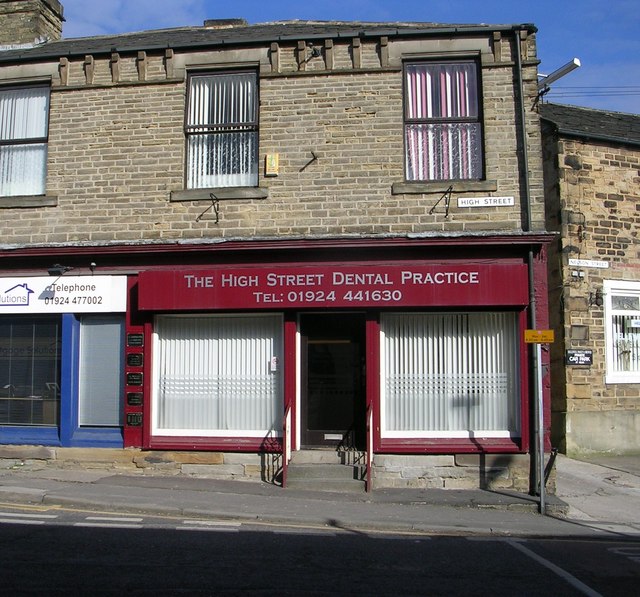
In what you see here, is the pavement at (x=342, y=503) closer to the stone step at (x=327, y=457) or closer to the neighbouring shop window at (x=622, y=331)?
the stone step at (x=327, y=457)

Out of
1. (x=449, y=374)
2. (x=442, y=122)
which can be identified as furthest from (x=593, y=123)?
(x=449, y=374)

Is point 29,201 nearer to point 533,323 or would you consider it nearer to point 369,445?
point 369,445

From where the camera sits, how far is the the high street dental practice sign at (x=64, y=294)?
11.4 meters

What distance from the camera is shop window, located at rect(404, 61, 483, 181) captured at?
11.3 meters

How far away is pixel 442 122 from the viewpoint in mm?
11453

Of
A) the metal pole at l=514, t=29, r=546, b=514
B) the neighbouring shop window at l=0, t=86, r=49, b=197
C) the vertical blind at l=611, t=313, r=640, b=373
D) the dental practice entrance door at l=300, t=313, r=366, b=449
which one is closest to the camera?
the metal pole at l=514, t=29, r=546, b=514

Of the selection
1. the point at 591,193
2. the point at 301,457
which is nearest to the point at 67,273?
the point at 301,457

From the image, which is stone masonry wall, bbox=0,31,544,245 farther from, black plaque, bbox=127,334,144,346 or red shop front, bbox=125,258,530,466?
black plaque, bbox=127,334,144,346

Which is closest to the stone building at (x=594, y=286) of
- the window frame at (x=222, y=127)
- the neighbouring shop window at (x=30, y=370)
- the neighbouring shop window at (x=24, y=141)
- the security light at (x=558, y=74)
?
the security light at (x=558, y=74)

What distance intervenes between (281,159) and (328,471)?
484 cm

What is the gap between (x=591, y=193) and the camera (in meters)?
14.4

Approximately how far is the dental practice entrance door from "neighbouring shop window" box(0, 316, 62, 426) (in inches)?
160

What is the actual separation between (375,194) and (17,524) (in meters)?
6.67

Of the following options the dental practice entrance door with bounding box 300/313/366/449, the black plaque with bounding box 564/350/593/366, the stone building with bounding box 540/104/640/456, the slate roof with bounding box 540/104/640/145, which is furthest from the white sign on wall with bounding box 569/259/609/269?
the dental practice entrance door with bounding box 300/313/366/449
